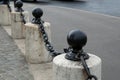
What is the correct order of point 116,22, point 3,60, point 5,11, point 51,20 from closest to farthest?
point 3,60, point 5,11, point 116,22, point 51,20

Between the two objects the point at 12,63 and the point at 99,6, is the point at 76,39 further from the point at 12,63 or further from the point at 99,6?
the point at 99,6

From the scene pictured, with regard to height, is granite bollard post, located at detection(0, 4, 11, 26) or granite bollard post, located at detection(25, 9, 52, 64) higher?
granite bollard post, located at detection(25, 9, 52, 64)

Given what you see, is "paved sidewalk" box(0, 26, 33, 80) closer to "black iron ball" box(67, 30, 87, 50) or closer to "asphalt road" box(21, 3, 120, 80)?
"asphalt road" box(21, 3, 120, 80)

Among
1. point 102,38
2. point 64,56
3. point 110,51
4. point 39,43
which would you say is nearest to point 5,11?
point 102,38

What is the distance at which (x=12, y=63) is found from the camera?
7.70 metres

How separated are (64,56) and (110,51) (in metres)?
5.33

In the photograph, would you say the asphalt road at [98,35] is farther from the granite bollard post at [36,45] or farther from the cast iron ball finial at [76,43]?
the cast iron ball finial at [76,43]

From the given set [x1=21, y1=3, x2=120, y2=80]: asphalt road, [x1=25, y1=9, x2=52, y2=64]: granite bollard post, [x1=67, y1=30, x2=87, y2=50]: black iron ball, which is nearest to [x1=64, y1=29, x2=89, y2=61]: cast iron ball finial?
[x1=67, y1=30, x2=87, y2=50]: black iron ball

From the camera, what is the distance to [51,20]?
1658cm

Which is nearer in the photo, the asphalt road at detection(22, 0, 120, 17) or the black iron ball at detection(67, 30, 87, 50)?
the black iron ball at detection(67, 30, 87, 50)

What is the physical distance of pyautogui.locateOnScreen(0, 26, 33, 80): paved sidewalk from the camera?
6746 millimetres

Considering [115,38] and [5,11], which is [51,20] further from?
[115,38]

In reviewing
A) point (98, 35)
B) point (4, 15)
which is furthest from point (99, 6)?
point (4, 15)

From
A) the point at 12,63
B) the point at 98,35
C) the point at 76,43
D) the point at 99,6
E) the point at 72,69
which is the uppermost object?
the point at 76,43
